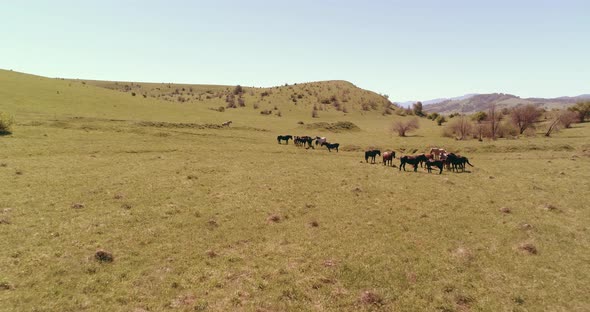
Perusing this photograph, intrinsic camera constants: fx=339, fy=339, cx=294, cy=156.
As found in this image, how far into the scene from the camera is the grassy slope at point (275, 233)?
10.9 m

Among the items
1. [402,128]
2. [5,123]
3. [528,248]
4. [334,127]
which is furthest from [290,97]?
[528,248]

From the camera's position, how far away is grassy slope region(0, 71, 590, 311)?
10.9 m

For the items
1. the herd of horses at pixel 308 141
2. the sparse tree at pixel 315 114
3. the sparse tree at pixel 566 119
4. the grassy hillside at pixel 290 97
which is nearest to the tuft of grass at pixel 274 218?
the herd of horses at pixel 308 141

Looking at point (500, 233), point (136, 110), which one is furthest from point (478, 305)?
point (136, 110)

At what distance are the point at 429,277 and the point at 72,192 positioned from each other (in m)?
19.2

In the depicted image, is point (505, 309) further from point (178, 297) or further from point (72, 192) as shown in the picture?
point (72, 192)

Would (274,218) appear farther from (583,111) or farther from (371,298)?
(583,111)

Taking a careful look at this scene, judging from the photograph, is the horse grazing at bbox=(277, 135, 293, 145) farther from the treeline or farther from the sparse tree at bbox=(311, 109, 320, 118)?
the sparse tree at bbox=(311, 109, 320, 118)

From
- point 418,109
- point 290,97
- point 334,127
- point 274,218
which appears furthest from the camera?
point 418,109

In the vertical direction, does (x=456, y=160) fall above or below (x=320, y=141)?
below

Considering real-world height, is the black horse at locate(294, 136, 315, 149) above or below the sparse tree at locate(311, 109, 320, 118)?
below

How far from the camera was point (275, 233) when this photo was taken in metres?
16.0

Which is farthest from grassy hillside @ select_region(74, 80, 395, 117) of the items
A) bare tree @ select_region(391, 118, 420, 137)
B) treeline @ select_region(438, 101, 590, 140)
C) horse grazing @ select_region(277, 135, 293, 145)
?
treeline @ select_region(438, 101, 590, 140)

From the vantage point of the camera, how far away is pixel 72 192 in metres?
19.5
